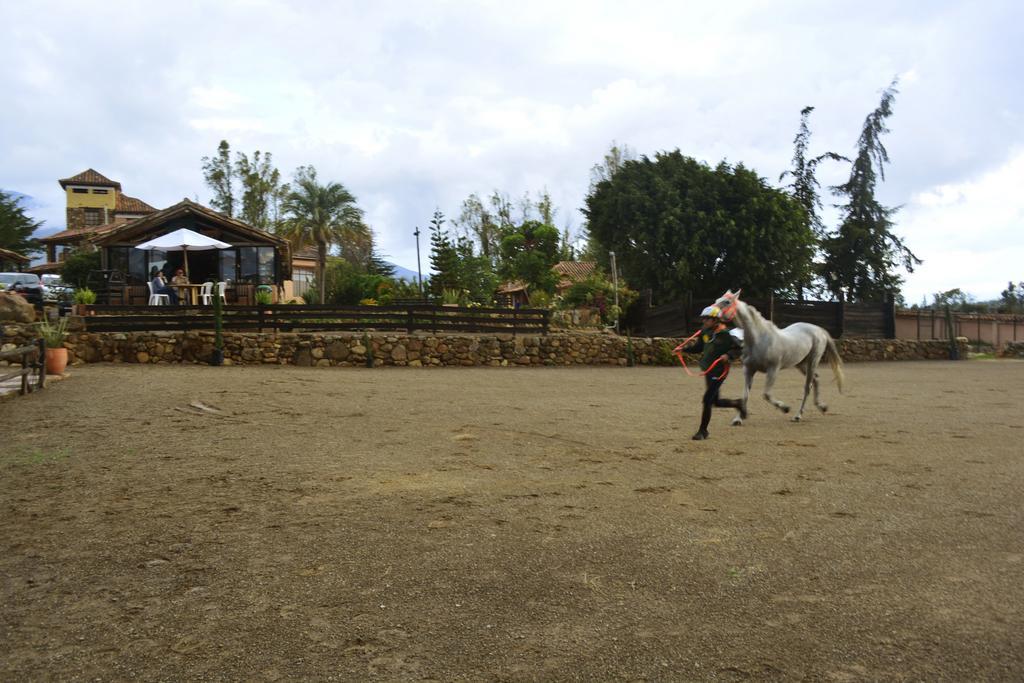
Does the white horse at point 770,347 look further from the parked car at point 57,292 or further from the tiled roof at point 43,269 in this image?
the tiled roof at point 43,269

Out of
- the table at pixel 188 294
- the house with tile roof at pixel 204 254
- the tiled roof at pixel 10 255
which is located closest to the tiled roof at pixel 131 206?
the tiled roof at pixel 10 255

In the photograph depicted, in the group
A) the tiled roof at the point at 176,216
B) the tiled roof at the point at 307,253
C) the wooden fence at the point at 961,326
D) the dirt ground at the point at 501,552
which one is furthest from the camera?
the tiled roof at the point at 307,253

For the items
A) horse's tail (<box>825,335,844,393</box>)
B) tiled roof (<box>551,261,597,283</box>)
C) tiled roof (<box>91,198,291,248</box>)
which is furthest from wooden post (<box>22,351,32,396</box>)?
tiled roof (<box>551,261,597,283</box>)

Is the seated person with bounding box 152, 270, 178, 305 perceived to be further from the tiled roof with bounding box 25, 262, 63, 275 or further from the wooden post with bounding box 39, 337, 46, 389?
the tiled roof with bounding box 25, 262, 63, 275

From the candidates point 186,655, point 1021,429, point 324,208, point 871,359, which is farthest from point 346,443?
point 324,208

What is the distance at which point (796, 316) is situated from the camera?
2675 centimetres

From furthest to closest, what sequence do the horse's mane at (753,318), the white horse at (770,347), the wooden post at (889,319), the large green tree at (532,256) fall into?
the large green tree at (532,256) < the wooden post at (889,319) < the white horse at (770,347) < the horse's mane at (753,318)

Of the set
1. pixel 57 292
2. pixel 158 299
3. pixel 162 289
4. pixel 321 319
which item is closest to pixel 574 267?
pixel 57 292

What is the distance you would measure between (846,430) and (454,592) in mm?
7102

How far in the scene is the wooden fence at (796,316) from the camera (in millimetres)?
25875

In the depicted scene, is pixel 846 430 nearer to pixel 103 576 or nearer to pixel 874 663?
pixel 874 663

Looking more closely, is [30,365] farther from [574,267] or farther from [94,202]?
[94,202]

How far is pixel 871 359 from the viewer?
2727 cm

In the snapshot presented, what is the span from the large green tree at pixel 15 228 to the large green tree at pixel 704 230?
41.2m
